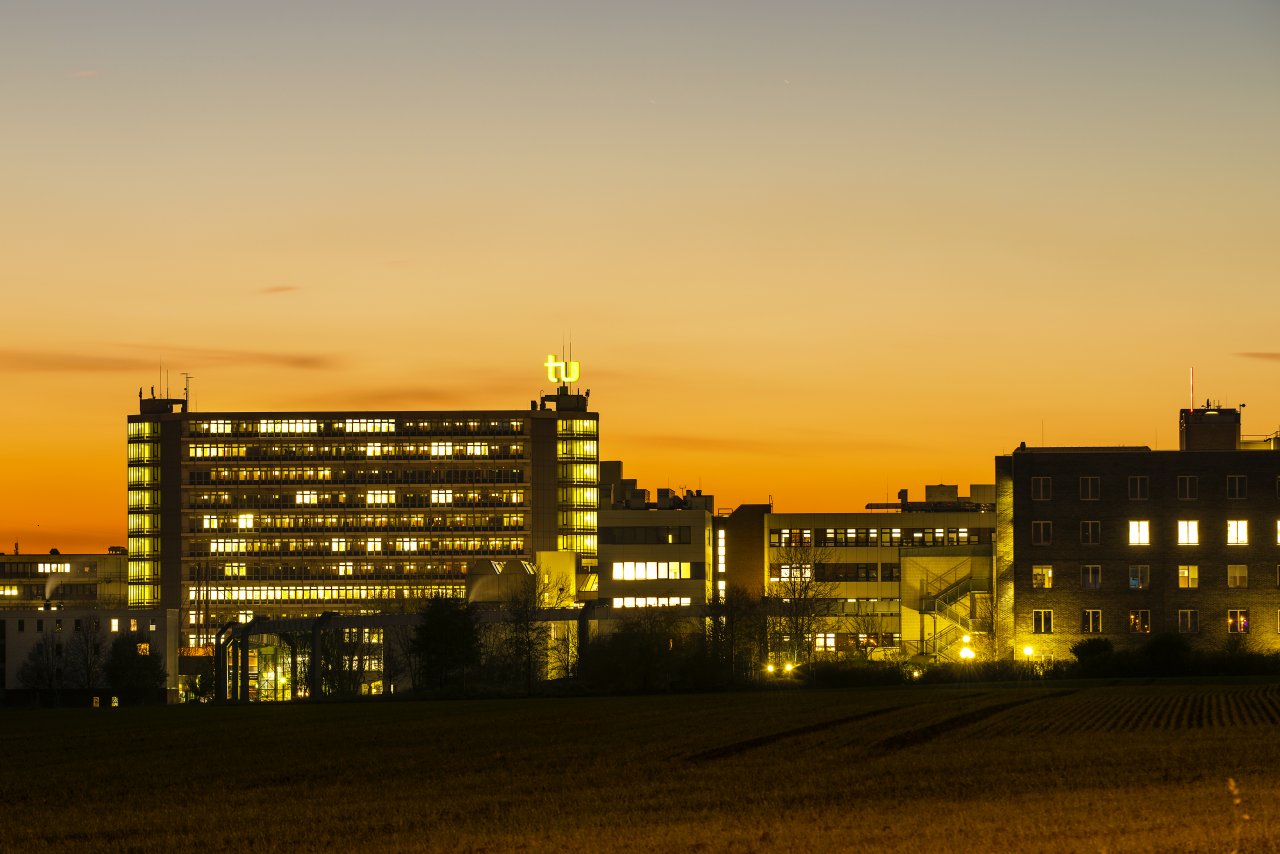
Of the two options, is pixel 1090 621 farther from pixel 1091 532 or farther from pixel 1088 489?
pixel 1088 489

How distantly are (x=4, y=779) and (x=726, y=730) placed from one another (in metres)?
27.5

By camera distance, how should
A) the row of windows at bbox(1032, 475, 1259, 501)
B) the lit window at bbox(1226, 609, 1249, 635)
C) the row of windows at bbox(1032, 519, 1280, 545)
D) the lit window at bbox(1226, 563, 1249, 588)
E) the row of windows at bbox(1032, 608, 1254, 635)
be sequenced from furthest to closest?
the row of windows at bbox(1032, 475, 1259, 501) < the row of windows at bbox(1032, 519, 1280, 545) < the lit window at bbox(1226, 563, 1249, 588) < the row of windows at bbox(1032, 608, 1254, 635) < the lit window at bbox(1226, 609, 1249, 635)

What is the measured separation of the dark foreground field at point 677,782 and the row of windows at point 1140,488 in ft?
217

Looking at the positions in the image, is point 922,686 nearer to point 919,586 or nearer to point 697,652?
Answer: point 697,652

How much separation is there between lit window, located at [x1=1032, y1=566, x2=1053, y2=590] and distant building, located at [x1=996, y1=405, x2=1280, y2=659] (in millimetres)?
83

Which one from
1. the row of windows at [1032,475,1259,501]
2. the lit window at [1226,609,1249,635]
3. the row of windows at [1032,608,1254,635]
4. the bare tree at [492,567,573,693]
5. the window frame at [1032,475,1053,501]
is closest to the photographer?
the bare tree at [492,567,573,693]

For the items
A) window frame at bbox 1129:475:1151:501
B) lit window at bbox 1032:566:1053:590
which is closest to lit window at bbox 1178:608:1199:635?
window frame at bbox 1129:475:1151:501

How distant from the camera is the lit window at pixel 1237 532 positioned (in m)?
149

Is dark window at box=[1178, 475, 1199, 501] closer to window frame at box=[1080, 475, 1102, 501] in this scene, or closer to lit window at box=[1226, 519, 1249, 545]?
lit window at box=[1226, 519, 1249, 545]

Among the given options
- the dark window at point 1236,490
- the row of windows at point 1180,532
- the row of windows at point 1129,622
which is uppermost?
the dark window at point 1236,490

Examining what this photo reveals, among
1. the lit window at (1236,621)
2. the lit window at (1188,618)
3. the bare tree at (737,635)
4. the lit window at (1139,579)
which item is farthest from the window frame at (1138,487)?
the bare tree at (737,635)

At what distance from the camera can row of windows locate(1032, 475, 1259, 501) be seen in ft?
488

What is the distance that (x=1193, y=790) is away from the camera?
4228 cm

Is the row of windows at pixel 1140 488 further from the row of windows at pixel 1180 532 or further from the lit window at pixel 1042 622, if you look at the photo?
the lit window at pixel 1042 622
